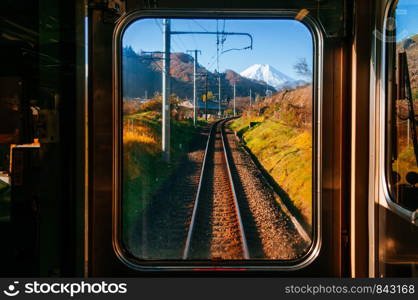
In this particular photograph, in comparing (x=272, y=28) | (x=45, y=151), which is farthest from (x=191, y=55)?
(x=45, y=151)

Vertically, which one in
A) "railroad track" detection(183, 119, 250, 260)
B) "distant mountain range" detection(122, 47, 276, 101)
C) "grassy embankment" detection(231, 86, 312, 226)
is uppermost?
"distant mountain range" detection(122, 47, 276, 101)

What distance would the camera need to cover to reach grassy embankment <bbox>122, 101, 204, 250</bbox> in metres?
2.45

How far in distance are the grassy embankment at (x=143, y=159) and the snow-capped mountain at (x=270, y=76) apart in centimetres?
55

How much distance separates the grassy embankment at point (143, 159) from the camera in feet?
8.05

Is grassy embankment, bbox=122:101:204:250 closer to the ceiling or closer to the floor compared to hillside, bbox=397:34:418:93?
closer to the floor

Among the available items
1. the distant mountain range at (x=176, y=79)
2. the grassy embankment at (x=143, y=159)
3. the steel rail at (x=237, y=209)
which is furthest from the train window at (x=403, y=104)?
the grassy embankment at (x=143, y=159)

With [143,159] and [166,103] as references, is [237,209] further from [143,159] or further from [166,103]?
[166,103]

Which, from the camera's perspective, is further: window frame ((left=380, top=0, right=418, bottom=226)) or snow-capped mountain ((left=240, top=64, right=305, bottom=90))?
snow-capped mountain ((left=240, top=64, right=305, bottom=90))

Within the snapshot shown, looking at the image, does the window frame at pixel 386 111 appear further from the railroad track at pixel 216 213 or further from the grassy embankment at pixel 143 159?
the grassy embankment at pixel 143 159

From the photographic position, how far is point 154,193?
256 centimetres

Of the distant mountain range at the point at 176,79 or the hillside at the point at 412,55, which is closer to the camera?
the hillside at the point at 412,55

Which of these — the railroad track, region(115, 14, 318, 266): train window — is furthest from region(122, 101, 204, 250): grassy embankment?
the railroad track

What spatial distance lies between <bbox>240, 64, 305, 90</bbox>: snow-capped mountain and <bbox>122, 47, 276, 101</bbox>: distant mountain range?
3 centimetres

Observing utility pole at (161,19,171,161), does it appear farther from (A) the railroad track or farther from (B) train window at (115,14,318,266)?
(A) the railroad track
